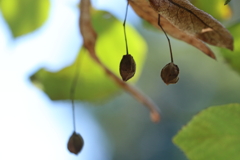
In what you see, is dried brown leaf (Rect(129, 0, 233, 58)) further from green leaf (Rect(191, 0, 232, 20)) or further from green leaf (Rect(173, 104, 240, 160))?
green leaf (Rect(191, 0, 232, 20))

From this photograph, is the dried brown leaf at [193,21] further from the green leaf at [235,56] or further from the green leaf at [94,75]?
the green leaf at [94,75]

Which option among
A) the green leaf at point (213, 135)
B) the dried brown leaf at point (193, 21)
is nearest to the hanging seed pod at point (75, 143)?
the green leaf at point (213, 135)

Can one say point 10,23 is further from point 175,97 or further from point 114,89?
point 175,97

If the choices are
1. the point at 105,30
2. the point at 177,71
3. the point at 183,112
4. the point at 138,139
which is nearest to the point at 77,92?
the point at 105,30

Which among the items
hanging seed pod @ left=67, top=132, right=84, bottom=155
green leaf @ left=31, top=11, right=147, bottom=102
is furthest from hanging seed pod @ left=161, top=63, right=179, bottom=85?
green leaf @ left=31, top=11, right=147, bottom=102

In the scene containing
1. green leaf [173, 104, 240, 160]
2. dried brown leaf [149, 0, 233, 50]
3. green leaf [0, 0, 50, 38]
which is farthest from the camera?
green leaf [0, 0, 50, 38]

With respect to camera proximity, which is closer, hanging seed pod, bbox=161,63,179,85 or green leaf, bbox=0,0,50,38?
hanging seed pod, bbox=161,63,179,85

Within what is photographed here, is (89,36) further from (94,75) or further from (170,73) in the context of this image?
(170,73)

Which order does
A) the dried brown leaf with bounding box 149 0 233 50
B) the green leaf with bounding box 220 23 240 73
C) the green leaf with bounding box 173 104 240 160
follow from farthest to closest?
the green leaf with bounding box 220 23 240 73 → the green leaf with bounding box 173 104 240 160 → the dried brown leaf with bounding box 149 0 233 50
